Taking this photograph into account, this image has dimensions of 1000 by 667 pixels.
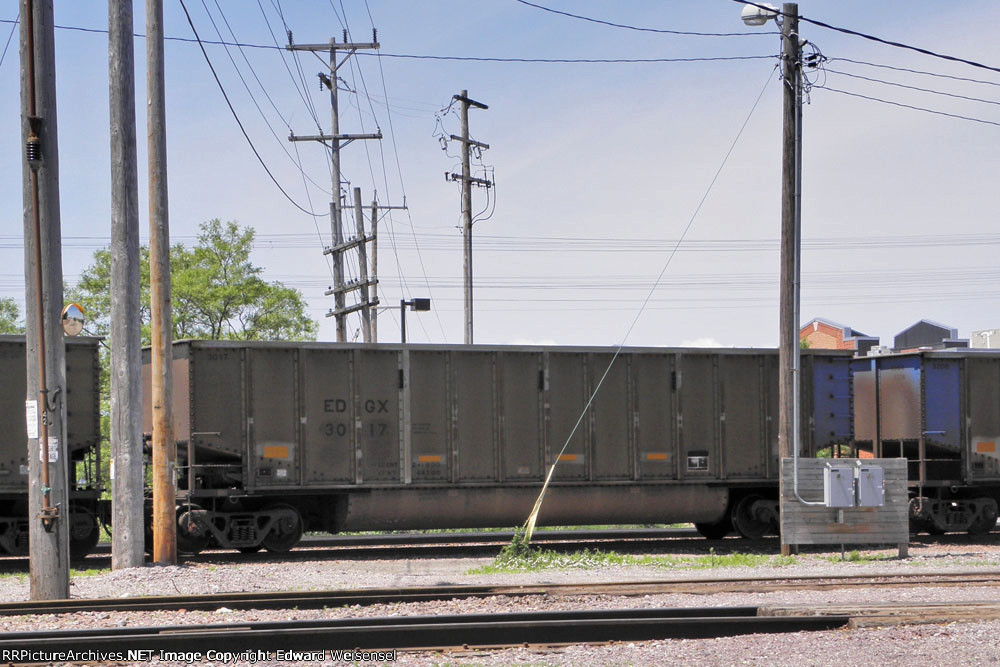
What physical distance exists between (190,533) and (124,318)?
147 inches

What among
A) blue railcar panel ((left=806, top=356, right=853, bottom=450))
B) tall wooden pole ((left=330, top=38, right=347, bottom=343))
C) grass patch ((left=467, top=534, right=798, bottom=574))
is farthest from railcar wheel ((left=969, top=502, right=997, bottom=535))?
tall wooden pole ((left=330, top=38, right=347, bottom=343))

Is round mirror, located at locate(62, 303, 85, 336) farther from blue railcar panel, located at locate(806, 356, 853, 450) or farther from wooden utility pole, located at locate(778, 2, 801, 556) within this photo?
blue railcar panel, located at locate(806, 356, 853, 450)

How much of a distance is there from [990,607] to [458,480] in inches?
343

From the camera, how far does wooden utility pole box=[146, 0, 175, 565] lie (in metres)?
13.4

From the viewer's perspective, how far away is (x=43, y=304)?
33.5 ft

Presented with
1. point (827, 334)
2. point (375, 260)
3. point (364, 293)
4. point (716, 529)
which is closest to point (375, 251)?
point (375, 260)

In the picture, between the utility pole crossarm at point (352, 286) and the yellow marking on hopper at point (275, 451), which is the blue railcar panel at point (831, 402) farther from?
the utility pole crossarm at point (352, 286)

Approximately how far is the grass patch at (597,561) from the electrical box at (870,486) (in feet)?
4.66

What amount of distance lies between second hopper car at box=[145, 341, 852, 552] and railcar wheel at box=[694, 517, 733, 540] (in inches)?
8.3

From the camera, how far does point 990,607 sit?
9430mm

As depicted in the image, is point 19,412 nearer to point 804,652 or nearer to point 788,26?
point 804,652

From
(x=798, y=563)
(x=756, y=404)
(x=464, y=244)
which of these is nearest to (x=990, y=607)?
(x=798, y=563)

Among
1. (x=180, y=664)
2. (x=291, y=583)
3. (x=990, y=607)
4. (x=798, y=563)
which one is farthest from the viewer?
(x=798, y=563)

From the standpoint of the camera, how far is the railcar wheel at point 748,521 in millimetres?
17641
